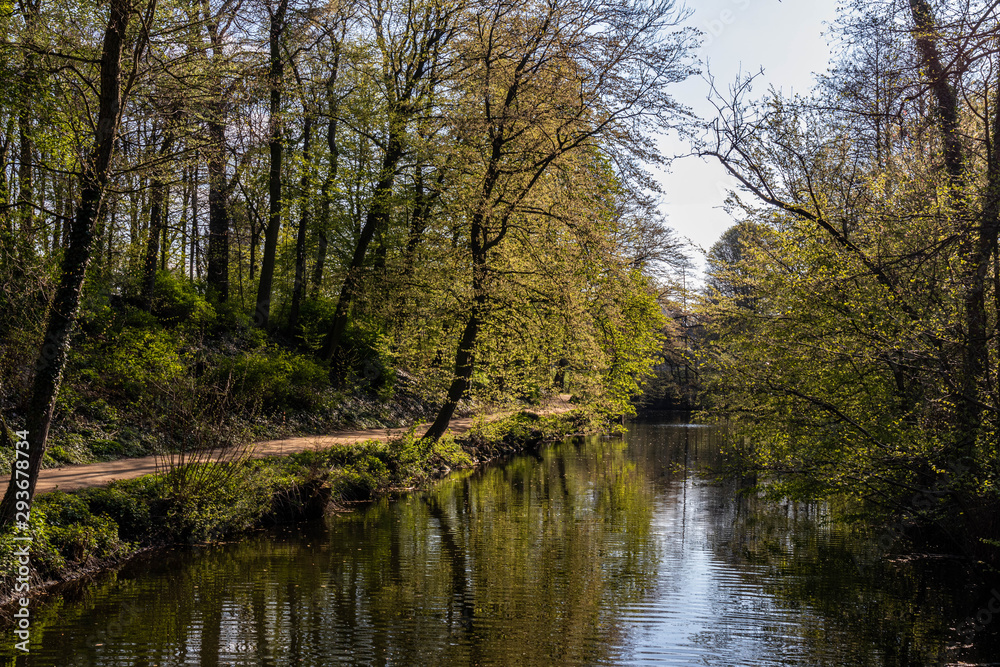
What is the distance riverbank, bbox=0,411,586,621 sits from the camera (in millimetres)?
8242

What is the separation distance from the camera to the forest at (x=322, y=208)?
10.1m

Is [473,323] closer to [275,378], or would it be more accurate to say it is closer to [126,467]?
[275,378]

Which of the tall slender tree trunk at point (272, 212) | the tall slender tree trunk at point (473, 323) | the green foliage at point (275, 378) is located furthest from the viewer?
the tall slender tree trunk at point (272, 212)

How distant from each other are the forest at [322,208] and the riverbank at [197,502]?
2.43ft

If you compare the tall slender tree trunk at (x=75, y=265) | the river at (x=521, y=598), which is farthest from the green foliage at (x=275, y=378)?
the tall slender tree trunk at (x=75, y=265)

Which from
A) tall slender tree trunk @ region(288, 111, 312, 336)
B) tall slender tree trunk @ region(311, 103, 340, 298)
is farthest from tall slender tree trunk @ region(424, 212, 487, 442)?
tall slender tree trunk @ region(288, 111, 312, 336)

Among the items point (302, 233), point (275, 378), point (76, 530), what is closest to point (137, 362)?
point (275, 378)

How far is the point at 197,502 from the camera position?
10.5 m

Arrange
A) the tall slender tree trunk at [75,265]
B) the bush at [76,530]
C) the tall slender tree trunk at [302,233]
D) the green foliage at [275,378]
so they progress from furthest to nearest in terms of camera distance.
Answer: the tall slender tree trunk at [302,233], the green foliage at [275,378], the bush at [76,530], the tall slender tree trunk at [75,265]

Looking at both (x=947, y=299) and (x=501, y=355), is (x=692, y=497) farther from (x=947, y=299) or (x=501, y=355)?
(x=947, y=299)

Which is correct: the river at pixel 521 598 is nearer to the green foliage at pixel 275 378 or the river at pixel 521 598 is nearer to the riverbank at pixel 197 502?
the riverbank at pixel 197 502

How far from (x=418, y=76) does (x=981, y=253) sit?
1577 cm

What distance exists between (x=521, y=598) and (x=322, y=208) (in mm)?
16623

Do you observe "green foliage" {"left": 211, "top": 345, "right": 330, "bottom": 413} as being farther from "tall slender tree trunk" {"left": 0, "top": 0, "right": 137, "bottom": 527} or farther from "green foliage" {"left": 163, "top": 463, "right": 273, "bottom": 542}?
"tall slender tree trunk" {"left": 0, "top": 0, "right": 137, "bottom": 527}
